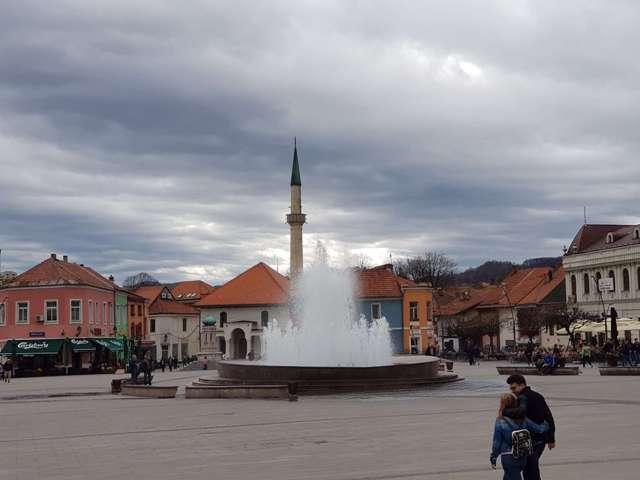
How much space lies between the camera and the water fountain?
27.5 meters

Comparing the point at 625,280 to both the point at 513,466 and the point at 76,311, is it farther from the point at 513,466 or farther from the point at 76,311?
the point at 513,466

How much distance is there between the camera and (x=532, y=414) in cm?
897

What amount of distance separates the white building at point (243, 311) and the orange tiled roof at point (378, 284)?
736 centimetres

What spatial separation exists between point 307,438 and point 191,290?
110 metres

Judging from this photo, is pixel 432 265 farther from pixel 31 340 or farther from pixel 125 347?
pixel 31 340

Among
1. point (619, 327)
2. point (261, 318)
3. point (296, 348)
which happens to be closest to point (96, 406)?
point (296, 348)

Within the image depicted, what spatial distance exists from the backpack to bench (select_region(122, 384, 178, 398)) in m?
21.1

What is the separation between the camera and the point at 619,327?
51781 millimetres

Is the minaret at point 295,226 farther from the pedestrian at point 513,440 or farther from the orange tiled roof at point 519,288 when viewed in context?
the pedestrian at point 513,440

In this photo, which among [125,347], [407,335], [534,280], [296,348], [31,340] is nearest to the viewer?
[296,348]

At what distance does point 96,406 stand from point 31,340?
3656 cm

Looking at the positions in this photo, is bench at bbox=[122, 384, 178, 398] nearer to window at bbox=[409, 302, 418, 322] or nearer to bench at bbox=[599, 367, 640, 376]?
bench at bbox=[599, 367, 640, 376]

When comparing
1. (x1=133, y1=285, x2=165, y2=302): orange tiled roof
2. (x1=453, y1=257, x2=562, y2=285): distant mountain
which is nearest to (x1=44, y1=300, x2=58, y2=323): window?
(x1=133, y1=285, x2=165, y2=302): orange tiled roof

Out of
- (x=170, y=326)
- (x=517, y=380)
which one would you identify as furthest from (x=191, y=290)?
(x=517, y=380)
